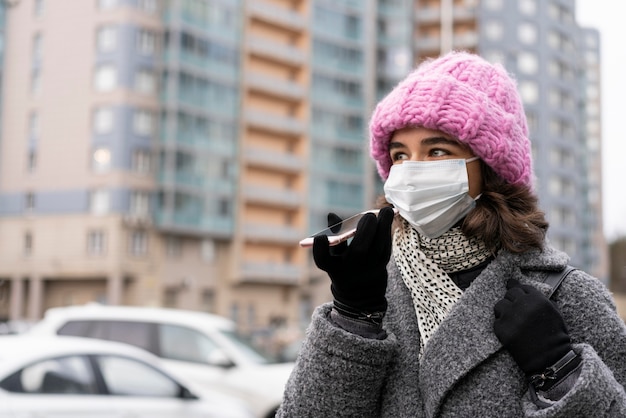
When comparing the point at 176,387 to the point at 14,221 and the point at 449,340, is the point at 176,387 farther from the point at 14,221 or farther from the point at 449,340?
the point at 14,221

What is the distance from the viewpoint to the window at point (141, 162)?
50.3 m

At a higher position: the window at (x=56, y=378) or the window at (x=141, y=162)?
the window at (x=141, y=162)

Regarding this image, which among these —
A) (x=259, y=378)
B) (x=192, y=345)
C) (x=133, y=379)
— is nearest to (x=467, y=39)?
(x=192, y=345)

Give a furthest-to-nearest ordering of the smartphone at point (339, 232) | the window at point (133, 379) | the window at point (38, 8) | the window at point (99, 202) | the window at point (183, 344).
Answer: the window at point (38, 8)
the window at point (99, 202)
the window at point (183, 344)
the window at point (133, 379)
the smartphone at point (339, 232)

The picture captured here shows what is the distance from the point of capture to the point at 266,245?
5812 cm

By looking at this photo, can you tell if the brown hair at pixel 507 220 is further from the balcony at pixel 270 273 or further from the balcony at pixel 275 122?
the balcony at pixel 275 122

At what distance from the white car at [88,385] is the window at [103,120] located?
43.1 meters

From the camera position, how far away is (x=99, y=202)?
163 ft

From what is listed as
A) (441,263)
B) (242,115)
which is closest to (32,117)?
(242,115)

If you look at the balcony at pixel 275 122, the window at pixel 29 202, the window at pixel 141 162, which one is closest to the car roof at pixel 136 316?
the window at pixel 141 162

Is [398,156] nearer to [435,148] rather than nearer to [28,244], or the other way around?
[435,148]

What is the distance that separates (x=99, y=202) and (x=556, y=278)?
49.2 metres

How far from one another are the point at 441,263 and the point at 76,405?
18.5 feet

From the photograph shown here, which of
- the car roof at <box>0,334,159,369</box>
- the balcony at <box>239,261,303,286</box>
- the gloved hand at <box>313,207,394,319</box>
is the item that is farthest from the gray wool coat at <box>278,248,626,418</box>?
the balcony at <box>239,261,303,286</box>
